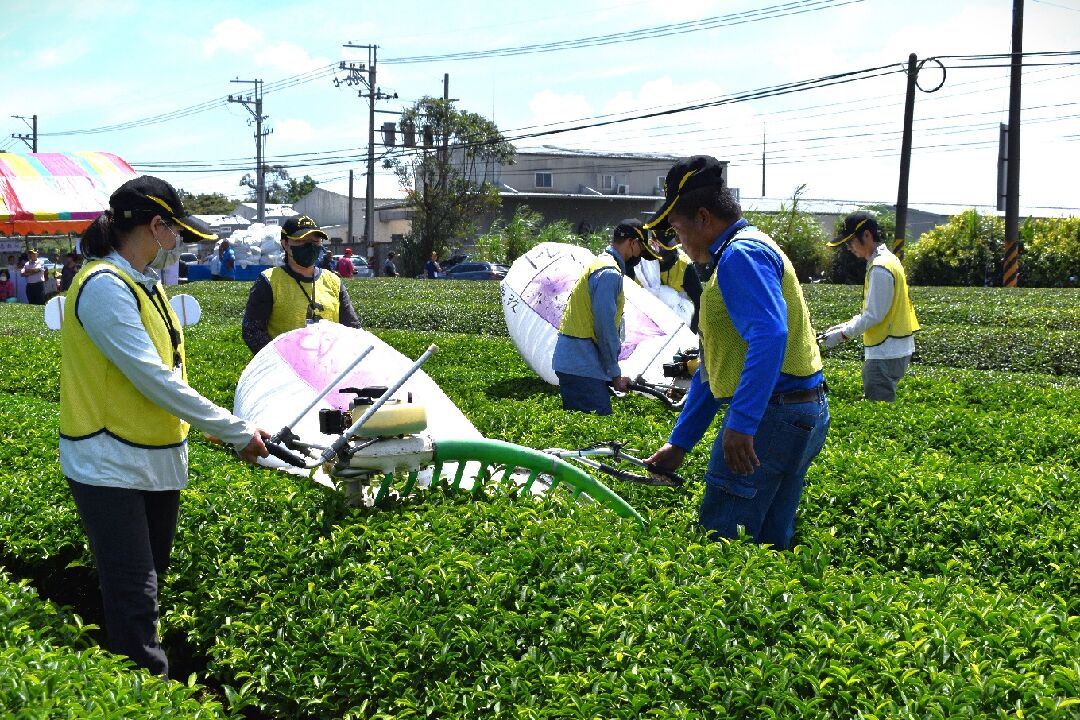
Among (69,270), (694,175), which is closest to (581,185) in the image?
(69,270)

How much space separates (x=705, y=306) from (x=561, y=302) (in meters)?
6.98

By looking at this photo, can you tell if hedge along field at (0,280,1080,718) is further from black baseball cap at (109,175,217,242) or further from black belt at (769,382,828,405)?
black baseball cap at (109,175,217,242)

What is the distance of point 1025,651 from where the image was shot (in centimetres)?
338

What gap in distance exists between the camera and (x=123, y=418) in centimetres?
433

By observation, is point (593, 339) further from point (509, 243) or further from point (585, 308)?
point (509, 243)

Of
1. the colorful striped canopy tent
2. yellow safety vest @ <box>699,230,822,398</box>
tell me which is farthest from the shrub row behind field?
the colorful striped canopy tent

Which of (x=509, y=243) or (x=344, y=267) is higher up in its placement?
(x=509, y=243)

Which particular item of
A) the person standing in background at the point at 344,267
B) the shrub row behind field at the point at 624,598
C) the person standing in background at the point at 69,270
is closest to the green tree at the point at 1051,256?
the person standing in background at the point at 344,267

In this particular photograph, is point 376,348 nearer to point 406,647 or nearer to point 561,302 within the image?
point 406,647

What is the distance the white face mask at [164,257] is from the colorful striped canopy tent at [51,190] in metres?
20.1

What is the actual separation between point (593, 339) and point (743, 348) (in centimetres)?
417

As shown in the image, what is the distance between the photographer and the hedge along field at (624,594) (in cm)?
334

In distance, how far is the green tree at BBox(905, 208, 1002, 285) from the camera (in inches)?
1409

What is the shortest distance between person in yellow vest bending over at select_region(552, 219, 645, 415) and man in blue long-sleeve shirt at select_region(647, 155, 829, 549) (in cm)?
371
